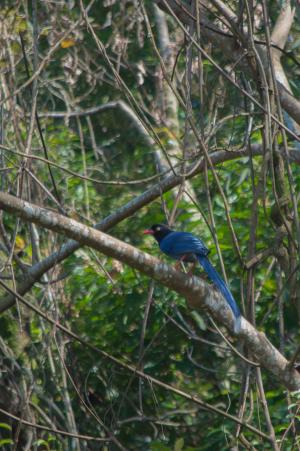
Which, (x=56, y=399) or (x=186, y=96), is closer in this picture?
(x=186, y=96)

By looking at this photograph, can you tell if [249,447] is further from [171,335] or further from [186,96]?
[171,335]

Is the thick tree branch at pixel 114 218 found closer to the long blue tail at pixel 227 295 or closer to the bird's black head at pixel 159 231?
the long blue tail at pixel 227 295

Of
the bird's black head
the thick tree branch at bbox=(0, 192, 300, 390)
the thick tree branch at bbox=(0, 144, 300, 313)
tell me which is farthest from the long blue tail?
the bird's black head

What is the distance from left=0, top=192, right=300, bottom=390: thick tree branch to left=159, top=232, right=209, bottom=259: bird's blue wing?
3.91 feet

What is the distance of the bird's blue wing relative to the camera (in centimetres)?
620

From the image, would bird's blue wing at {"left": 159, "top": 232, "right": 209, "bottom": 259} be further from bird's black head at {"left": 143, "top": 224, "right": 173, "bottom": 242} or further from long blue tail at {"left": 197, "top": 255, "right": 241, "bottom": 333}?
bird's black head at {"left": 143, "top": 224, "right": 173, "bottom": 242}

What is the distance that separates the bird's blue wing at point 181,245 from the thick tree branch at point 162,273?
3.91ft

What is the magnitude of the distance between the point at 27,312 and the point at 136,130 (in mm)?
4962

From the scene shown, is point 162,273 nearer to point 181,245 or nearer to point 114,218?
point 114,218

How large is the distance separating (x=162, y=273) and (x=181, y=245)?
1.67 m

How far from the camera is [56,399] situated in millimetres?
8914

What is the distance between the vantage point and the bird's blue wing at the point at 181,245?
6.20 m

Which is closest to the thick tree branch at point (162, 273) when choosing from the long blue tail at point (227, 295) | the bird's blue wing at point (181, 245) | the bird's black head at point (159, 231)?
the long blue tail at point (227, 295)

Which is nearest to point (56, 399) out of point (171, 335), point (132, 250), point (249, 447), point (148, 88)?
point (171, 335)
